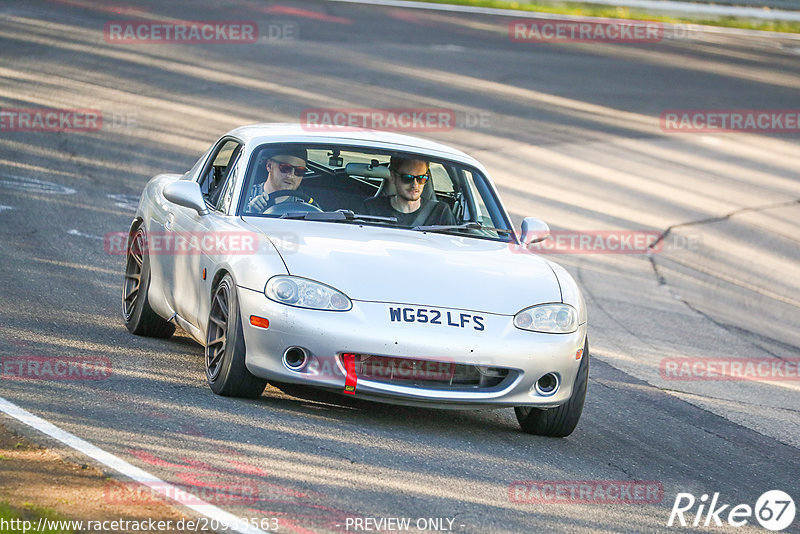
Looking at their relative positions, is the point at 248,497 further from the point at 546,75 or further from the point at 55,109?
the point at 546,75

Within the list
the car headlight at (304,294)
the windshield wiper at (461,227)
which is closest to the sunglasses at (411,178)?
the windshield wiper at (461,227)

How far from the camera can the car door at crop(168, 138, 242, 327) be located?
749cm

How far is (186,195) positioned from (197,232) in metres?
0.24

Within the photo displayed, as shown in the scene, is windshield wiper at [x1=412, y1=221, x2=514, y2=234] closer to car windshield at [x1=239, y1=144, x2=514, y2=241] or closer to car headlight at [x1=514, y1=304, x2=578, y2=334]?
car windshield at [x1=239, y1=144, x2=514, y2=241]

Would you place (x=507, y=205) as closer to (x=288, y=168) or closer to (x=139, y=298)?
(x=139, y=298)

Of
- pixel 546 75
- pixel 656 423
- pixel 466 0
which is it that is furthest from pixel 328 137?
pixel 466 0

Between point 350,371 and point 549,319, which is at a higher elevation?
point 549,319

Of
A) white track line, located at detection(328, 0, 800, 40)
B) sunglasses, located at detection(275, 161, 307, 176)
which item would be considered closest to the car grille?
sunglasses, located at detection(275, 161, 307, 176)

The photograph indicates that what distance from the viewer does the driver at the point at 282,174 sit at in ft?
25.3

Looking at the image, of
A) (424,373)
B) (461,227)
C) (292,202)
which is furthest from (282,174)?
(424,373)

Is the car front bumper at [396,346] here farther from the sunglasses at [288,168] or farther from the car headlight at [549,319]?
the sunglasses at [288,168]

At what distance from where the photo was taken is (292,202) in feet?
25.3

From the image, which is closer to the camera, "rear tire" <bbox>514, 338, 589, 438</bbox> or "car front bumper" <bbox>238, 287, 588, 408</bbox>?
"car front bumper" <bbox>238, 287, 588, 408</bbox>

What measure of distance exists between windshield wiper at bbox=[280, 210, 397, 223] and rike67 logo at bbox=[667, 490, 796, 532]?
2558 millimetres
